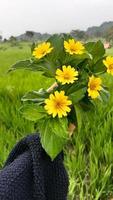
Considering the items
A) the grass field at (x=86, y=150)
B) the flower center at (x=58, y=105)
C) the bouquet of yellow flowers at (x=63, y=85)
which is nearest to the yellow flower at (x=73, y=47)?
the bouquet of yellow flowers at (x=63, y=85)

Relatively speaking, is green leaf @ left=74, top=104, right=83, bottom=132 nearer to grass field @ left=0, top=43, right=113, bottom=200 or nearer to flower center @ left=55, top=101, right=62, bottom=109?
flower center @ left=55, top=101, right=62, bottom=109

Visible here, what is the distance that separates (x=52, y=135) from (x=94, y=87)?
0.38ft

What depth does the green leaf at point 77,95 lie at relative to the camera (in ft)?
3.24

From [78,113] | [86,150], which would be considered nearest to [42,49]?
[78,113]

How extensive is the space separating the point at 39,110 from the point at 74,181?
121 cm

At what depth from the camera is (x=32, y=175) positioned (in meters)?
1.02

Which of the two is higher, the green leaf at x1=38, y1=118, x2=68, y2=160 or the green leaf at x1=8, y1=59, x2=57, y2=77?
the green leaf at x1=8, y1=59, x2=57, y2=77

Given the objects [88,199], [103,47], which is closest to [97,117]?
[88,199]

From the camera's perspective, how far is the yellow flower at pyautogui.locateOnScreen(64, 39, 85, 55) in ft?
3.30

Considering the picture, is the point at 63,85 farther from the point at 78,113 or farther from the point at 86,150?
the point at 86,150

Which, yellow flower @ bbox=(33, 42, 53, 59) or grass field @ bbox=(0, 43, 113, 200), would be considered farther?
grass field @ bbox=(0, 43, 113, 200)

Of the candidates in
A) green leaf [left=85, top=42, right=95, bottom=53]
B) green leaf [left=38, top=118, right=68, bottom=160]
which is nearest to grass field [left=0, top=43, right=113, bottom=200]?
green leaf [left=85, top=42, right=95, bottom=53]

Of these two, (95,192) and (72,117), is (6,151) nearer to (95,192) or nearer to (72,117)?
(95,192)

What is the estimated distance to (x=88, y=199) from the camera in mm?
2109
